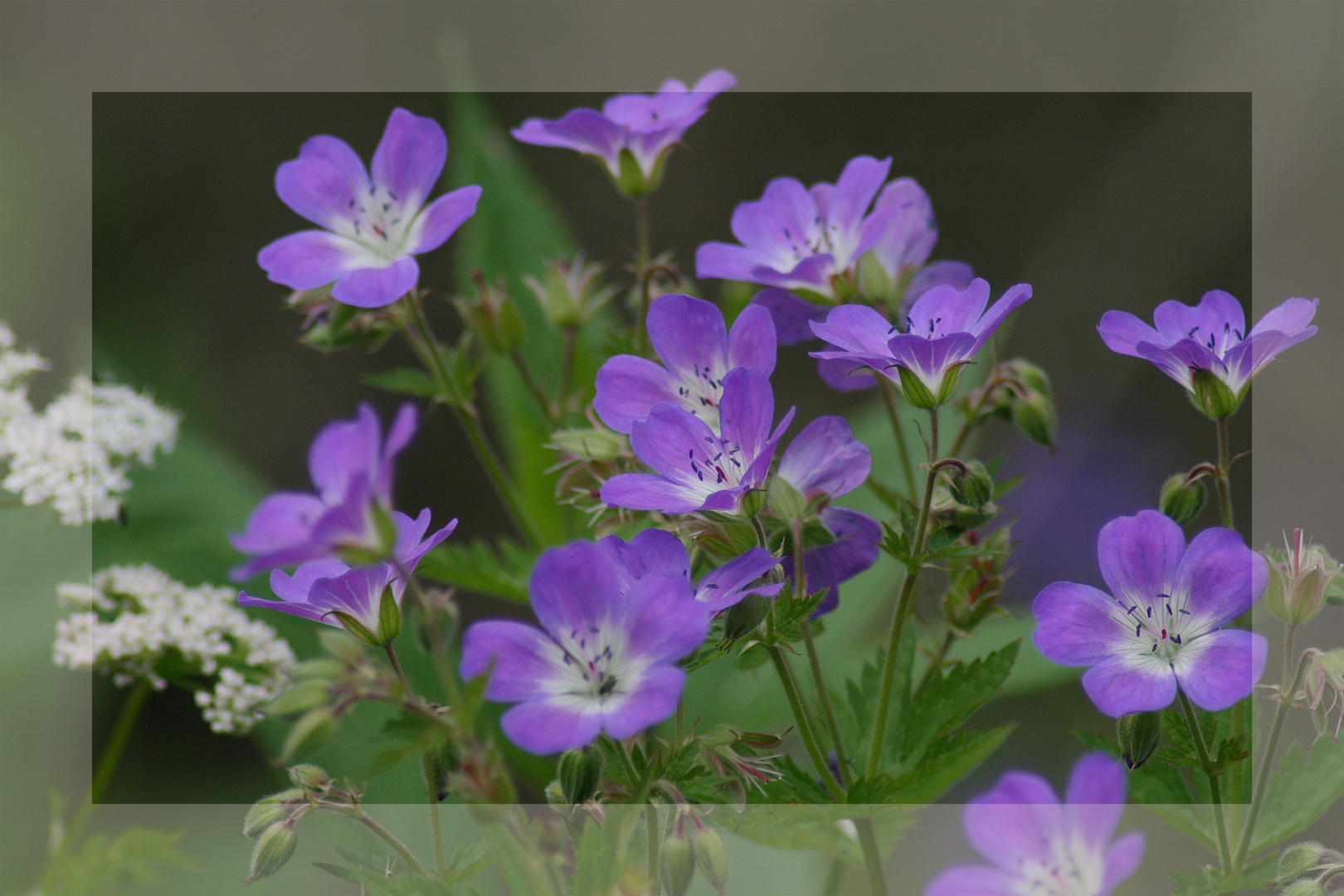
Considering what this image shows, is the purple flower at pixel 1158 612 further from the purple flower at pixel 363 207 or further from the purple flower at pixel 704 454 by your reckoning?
the purple flower at pixel 363 207

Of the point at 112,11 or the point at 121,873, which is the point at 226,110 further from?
the point at 121,873

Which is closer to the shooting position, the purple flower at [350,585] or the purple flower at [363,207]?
the purple flower at [350,585]

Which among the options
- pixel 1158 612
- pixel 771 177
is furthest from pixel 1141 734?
pixel 771 177

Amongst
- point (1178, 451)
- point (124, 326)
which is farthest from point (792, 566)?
point (124, 326)

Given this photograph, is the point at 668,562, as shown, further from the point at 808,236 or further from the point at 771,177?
the point at 771,177

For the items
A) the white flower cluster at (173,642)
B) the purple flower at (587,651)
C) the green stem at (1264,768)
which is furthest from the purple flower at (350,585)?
the green stem at (1264,768)

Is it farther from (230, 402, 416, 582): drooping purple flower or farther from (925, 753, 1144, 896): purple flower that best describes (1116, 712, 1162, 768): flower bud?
(230, 402, 416, 582): drooping purple flower
